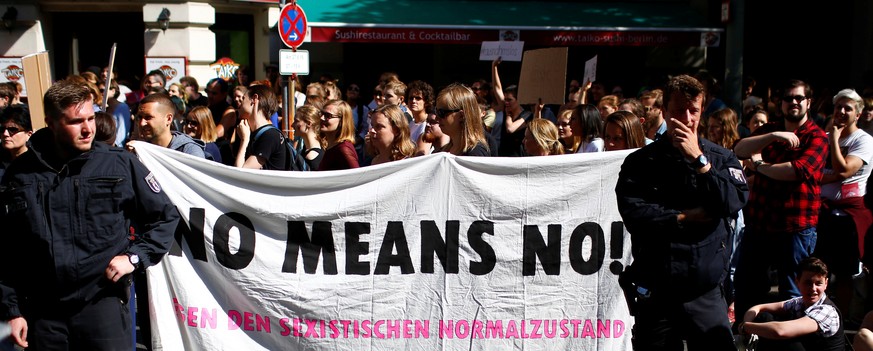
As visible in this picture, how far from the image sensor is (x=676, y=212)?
468 cm

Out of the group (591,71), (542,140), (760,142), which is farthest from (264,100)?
(591,71)

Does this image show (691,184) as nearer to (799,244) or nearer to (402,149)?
(799,244)

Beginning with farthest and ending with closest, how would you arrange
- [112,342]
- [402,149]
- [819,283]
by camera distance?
[402,149]
[819,283]
[112,342]

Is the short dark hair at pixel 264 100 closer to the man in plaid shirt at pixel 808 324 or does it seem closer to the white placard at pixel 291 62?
the white placard at pixel 291 62

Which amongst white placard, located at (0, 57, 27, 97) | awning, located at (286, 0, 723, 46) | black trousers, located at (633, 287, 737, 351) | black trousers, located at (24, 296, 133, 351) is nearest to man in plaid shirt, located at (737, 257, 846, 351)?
black trousers, located at (633, 287, 737, 351)

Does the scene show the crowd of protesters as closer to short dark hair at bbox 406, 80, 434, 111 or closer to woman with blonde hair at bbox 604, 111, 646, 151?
woman with blonde hair at bbox 604, 111, 646, 151

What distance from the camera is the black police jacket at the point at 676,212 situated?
4664 mm

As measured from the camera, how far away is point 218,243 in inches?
248

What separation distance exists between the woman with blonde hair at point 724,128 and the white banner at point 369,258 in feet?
8.21

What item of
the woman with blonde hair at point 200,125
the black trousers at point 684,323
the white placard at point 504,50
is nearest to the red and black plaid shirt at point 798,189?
the black trousers at point 684,323

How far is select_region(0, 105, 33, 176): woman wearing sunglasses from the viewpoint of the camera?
20.9 feet

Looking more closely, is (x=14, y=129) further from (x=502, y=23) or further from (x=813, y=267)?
(x=502, y=23)

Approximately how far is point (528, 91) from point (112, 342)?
5.44 meters

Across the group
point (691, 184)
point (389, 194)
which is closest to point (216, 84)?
point (389, 194)
